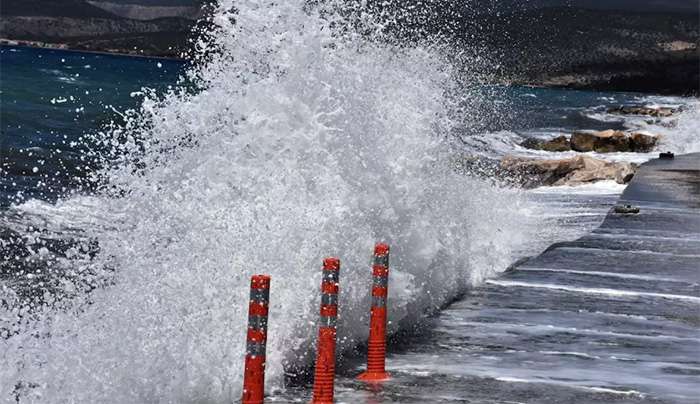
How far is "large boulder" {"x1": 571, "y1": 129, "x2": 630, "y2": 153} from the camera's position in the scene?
50.6 meters

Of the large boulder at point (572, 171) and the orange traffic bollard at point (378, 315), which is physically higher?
the large boulder at point (572, 171)

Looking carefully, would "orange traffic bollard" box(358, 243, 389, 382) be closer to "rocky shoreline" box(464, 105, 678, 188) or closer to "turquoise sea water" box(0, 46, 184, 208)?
"turquoise sea water" box(0, 46, 184, 208)

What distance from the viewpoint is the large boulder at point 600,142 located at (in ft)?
166

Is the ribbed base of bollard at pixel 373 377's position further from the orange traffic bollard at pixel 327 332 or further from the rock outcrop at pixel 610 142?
the rock outcrop at pixel 610 142

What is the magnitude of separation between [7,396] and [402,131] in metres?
5.70

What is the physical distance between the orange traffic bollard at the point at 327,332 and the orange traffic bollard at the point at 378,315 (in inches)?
50.3

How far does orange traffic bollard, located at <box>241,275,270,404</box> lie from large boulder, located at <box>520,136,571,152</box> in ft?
148

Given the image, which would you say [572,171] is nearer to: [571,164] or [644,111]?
[571,164]

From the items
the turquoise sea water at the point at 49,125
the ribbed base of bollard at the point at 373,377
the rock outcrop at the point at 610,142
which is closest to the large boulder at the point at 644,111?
the turquoise sea water at the point at 49,125

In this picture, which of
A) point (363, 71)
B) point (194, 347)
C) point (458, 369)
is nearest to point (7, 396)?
point (194, 347)

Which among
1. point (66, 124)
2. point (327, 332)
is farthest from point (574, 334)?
point (66, 124)

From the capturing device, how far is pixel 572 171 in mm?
35094

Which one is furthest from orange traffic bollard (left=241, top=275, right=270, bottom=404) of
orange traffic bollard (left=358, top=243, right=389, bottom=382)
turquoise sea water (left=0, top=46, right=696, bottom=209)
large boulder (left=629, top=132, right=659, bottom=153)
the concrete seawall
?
large boulder (left=629, top=132, right=659, bottom=153)

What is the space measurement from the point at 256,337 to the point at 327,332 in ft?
3.88
